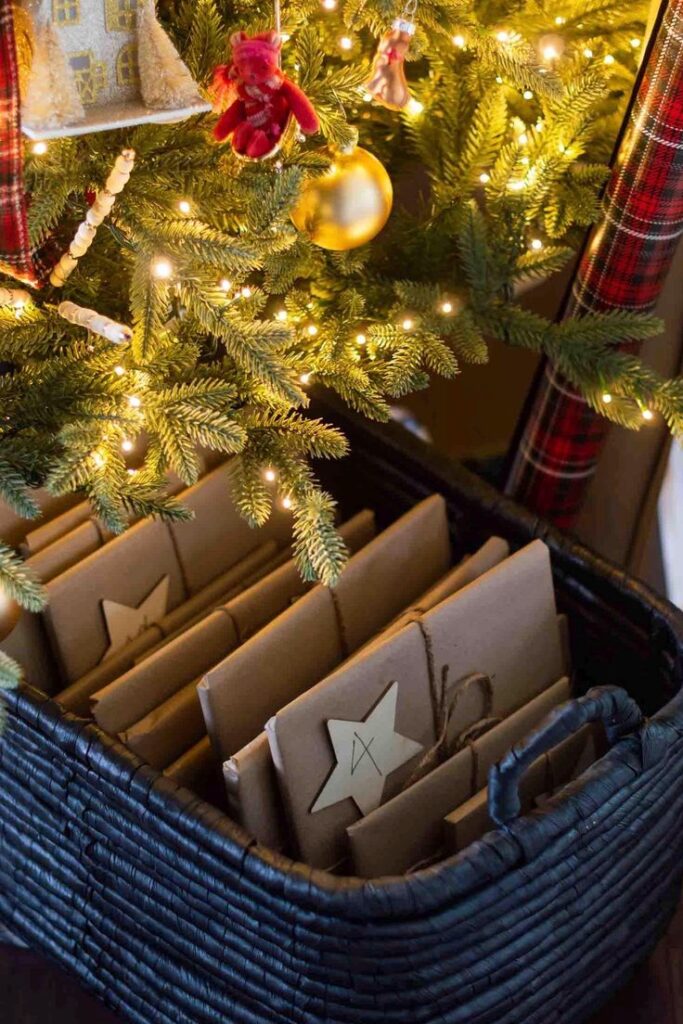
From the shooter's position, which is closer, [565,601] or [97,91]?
[97,91]

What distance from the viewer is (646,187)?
1011 mm

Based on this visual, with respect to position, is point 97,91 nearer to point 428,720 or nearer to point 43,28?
point 43,28

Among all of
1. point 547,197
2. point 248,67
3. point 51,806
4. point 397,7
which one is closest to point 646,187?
point 547,197

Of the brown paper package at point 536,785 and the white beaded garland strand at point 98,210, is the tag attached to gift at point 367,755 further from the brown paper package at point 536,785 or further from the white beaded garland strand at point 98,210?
the white beaded garland strand at point 98,210

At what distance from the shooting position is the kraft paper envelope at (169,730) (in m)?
0.89

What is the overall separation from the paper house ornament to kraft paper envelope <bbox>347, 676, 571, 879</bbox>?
50cm

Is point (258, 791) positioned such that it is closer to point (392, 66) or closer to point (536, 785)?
point (536, 785)

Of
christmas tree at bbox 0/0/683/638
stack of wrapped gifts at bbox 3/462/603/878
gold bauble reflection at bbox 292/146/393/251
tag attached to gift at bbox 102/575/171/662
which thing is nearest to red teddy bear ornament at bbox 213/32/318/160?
christmas tree at bbox 0/0/683/638

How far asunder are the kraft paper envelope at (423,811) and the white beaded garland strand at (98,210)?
1.51ft

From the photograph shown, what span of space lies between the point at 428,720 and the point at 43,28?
567mm

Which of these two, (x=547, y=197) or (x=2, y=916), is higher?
(x=547, y=197)

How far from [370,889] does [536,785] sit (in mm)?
258

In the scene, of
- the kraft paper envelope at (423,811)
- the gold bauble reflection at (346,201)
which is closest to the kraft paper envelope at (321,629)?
the kraft paper envelope at (423,811)

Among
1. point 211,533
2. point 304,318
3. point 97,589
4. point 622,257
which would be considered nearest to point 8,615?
point 97,589
